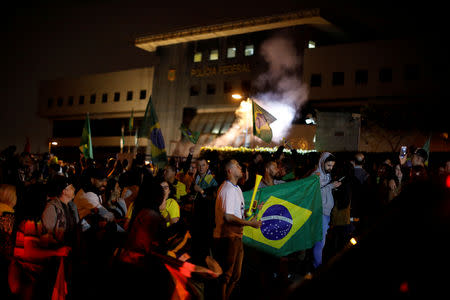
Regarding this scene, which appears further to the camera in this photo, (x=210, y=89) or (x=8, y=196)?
(x=210, y=89)

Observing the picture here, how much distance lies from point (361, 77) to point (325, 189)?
3170 cm

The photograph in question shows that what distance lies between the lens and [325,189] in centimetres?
730

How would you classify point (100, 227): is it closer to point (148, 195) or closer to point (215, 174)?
point (148, 195)

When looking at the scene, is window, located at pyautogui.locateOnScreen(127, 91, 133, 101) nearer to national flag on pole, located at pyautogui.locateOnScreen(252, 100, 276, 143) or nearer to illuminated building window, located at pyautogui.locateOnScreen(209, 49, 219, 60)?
illuminated building window, located at pyautogui.locateOnScreen(209, 49, 219, 60)

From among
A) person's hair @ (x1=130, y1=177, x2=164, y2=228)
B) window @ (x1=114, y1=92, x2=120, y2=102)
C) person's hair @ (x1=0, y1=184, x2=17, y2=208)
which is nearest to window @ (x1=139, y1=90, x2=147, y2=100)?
window @ (x1=114, y1=92, x2=120, y2=102)

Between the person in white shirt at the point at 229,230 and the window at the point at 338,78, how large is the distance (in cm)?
3407

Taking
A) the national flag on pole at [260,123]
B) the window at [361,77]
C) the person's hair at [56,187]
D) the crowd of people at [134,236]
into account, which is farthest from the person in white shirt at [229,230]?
the window at [361,77]

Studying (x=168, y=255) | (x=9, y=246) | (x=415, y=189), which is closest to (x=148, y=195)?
(x=168, y=255)

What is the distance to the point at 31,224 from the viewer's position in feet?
15.1

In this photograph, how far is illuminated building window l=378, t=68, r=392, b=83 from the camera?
3534cm

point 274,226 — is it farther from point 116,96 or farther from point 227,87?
point 116,96

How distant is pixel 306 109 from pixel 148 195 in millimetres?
35350

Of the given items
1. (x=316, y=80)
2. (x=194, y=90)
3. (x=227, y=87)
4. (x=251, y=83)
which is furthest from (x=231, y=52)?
(x=316, y=80)

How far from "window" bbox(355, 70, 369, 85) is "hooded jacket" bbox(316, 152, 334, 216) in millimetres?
31275
